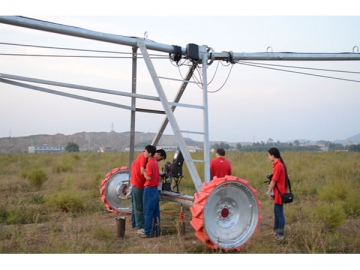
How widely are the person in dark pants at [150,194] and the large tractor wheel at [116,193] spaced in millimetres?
2439

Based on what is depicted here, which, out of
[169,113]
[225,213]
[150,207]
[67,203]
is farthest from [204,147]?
[67,203]

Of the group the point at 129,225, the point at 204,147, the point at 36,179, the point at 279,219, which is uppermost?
the point at 204,147

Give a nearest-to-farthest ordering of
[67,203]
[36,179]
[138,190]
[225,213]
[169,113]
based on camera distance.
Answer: [225,213], [169,113], [138,190], [67,203], [36,179]

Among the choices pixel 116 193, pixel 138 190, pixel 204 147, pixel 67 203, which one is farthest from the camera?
pixel 67 203

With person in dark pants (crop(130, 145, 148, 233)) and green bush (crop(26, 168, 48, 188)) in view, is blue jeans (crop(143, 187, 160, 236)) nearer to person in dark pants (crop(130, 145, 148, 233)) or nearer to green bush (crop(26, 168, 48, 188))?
person in dark pants (crop(130, 145, 148, 233))

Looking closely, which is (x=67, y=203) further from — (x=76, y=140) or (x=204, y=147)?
(x=76, y=140)

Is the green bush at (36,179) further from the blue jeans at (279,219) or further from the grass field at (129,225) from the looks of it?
the blue jeans at (279,219)

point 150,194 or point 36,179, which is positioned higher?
point 36,179

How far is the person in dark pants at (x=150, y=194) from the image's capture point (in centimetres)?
875

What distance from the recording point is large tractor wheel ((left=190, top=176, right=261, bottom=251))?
730 cm

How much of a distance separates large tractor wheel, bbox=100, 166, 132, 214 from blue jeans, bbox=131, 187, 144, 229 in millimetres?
1991

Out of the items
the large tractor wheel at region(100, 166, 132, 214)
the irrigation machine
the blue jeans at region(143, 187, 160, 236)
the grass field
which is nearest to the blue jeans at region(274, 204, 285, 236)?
the grass field

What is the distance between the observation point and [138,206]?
361 inches

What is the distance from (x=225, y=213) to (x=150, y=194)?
183 centimetres
